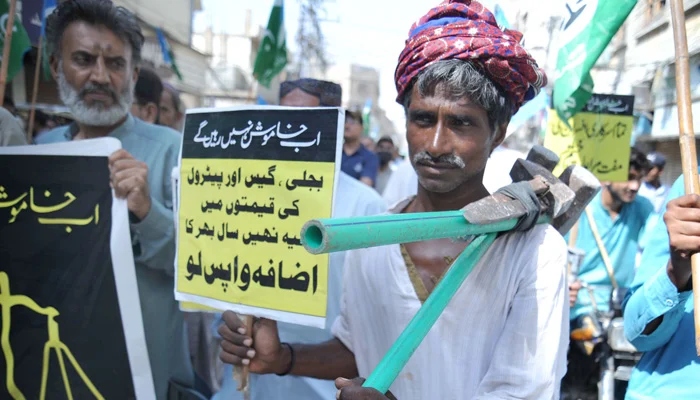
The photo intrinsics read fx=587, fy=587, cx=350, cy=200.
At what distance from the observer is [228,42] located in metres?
43.2

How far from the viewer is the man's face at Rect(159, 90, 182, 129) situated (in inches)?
187

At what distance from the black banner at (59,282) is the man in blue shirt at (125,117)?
206 mm

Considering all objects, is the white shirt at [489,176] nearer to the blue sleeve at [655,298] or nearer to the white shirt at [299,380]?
the white shirt at [299,380]

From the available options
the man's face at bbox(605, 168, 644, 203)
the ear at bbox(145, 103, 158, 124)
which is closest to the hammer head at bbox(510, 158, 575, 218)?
the man's face at bbox(605, 168, 644, 203)

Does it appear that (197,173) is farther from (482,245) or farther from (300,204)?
(482,245)

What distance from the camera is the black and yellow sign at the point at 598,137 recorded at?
4027mm

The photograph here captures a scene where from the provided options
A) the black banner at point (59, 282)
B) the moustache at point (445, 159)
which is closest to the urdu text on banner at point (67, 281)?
the black banner at point (59, 282)

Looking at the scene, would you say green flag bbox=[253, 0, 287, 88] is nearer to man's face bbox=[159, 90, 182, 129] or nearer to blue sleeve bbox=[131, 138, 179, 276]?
man's face bbox=[159, 90, 182, 129]

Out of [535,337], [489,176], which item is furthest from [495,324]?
[489,176]

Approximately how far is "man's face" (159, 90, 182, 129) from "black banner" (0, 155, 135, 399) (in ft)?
8.78

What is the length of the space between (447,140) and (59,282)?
1455 millimetres

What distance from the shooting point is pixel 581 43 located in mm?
3010

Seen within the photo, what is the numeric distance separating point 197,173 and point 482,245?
0.99 m

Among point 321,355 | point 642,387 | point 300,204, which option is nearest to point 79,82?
point 300,204
